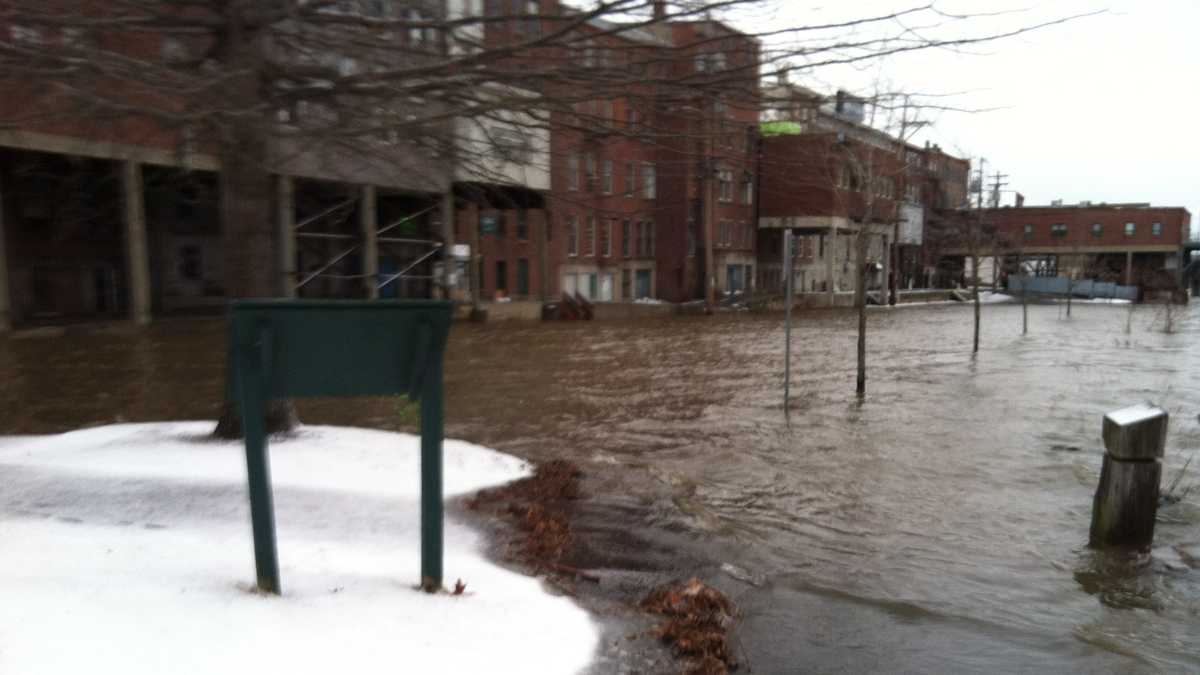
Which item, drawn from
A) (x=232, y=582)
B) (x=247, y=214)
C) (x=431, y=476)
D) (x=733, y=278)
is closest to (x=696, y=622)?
(x=431, y=476)

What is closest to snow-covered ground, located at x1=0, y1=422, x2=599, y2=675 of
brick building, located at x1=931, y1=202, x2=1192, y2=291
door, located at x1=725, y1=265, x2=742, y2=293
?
door, located at x1=725, y1=265, x2=742, y2=293

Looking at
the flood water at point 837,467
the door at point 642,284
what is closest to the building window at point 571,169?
the flood water at point 837,467

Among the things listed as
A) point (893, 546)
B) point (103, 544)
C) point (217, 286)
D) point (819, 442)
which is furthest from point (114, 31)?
point (217, 286)

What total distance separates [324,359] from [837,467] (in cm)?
729

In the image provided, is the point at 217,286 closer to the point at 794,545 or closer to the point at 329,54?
the point at 329,54

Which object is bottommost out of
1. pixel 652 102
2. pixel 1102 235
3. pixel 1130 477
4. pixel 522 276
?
pixel 1130 477

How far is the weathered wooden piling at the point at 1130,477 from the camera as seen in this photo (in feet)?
20.1

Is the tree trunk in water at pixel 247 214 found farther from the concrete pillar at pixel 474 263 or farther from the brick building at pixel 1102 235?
the brick building at pixel 1102 235

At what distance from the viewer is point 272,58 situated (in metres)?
7.12

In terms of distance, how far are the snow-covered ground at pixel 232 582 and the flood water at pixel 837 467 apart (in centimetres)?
118

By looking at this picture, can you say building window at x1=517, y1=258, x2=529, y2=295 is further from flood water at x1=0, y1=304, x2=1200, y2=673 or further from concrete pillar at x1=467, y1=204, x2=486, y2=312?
flood water at x1=0, y1=304, x2=1200, y2=673

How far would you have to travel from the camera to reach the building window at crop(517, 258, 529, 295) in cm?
4209

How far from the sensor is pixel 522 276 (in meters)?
Result: 42.4

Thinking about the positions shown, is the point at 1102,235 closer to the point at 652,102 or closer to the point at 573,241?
the point at 573,241
